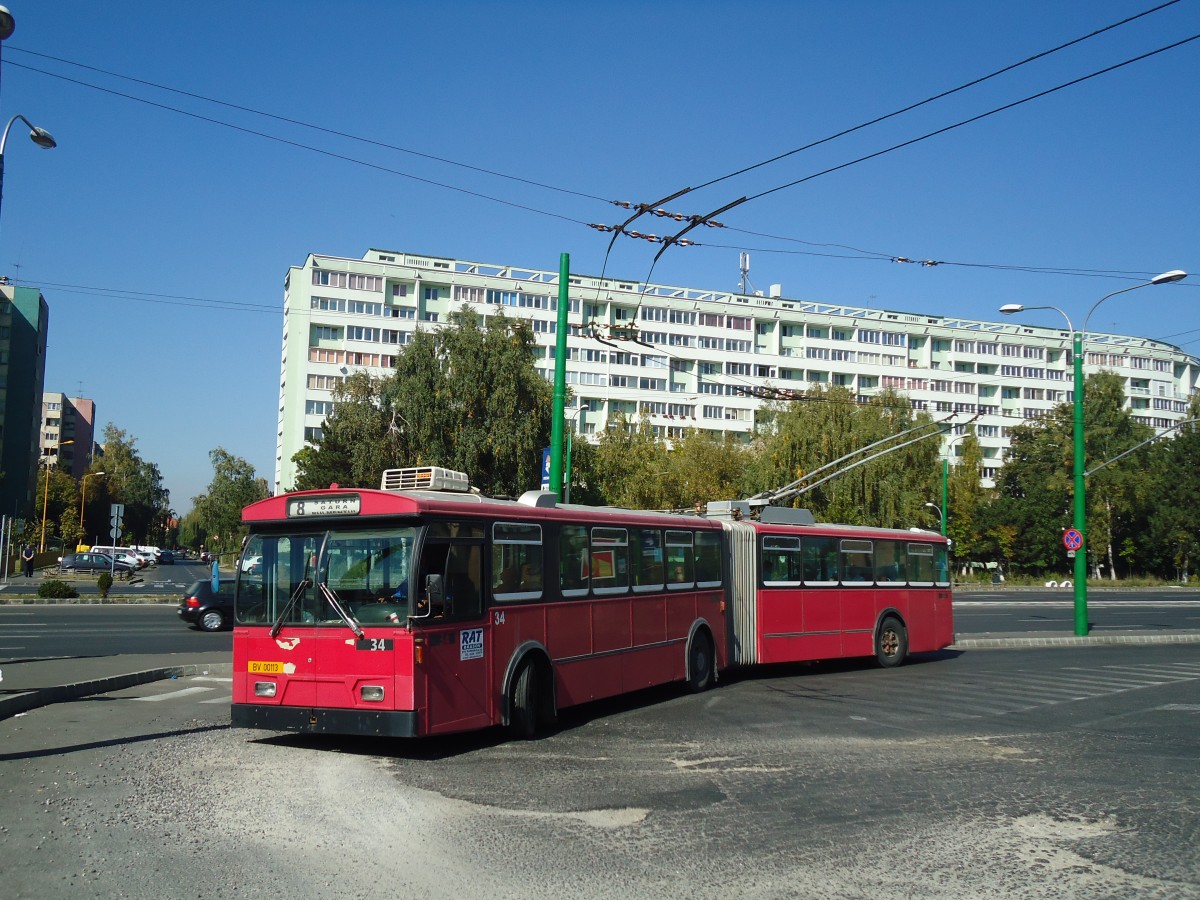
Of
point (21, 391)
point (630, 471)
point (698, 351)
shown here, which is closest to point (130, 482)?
point (21, 391)

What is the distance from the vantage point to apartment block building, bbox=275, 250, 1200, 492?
269ft

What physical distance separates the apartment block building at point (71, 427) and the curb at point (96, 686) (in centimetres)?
15759

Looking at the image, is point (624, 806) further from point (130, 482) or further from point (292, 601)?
point (130, 482)

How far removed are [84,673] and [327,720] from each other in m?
8.09

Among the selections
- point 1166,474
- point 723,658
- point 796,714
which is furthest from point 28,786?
point 1166,474

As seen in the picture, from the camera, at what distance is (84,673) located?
16234mm

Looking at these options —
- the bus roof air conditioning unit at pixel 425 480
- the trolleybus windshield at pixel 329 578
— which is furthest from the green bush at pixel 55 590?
the trolleybus windshield at pixel 329 578

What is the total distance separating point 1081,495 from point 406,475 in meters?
22.4

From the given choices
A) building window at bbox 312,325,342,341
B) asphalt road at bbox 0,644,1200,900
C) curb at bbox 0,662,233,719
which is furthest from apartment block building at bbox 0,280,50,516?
asphalt road at bbox 0,644,1200,900

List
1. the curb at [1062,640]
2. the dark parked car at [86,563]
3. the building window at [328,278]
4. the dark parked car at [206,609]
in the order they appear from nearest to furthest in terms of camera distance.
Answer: the curb at [1062,640]
the dark parked car at [206,609]
the dark parked car at [86,563]
the building window at [328,278]

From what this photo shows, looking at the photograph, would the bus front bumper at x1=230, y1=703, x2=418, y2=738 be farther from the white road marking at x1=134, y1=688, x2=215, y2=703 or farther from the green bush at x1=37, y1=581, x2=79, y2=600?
the green bush at x1=37, y1=581, x2=79, y2=600

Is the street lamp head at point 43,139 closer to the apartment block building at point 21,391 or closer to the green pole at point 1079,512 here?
the green pole at point 1079,512

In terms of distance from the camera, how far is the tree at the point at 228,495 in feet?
291

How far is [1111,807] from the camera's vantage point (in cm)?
848
